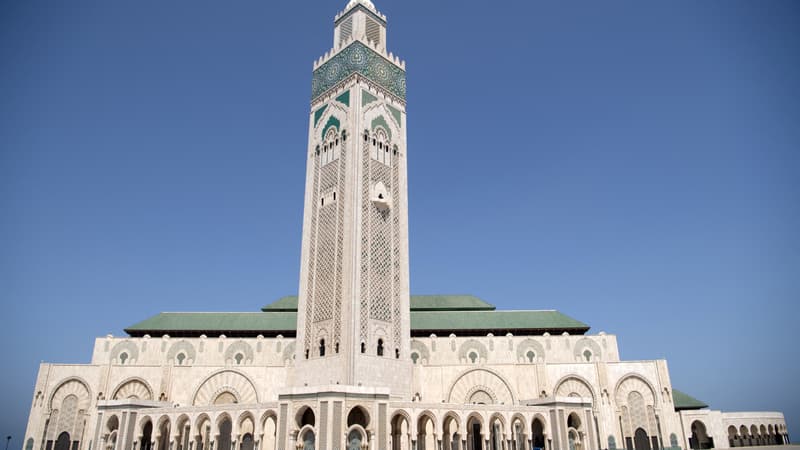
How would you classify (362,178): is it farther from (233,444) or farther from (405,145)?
(233,444)

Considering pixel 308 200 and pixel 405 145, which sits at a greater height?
pixel 405 145

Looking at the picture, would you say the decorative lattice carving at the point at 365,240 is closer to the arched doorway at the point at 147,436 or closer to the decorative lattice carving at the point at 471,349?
the decorative lattice carving at the point at 471,349

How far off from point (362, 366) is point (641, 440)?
58.2 ft

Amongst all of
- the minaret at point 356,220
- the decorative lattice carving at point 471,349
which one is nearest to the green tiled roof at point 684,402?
the decorative lattice carving at point 471,349

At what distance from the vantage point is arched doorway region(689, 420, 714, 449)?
32744 millimetres

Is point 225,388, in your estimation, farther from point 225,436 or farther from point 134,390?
point 134,390

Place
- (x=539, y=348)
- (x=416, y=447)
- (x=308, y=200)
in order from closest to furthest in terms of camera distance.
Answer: (x=416, y=447) → (x=308, y=200) → (x=539, y=348)

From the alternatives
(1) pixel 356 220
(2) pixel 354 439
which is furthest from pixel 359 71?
(2) pixel 354 439

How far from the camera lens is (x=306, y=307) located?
→ 27188 millimetres

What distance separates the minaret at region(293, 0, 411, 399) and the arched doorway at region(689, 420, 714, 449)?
20214 millimetres

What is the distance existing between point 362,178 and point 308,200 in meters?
3.89

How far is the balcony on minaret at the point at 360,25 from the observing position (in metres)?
30.2

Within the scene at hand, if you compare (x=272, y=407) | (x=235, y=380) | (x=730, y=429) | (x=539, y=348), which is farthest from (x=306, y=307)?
Answer: (x=730, y=429)

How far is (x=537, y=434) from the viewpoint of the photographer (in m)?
26.4
